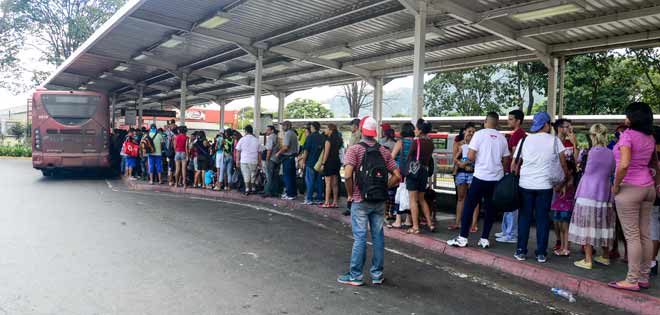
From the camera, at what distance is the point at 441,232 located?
24.8ft

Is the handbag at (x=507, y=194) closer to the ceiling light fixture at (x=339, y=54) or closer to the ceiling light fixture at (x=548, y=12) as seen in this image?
the ceiling light fixture at (x=548, y=12)

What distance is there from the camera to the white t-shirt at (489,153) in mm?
6230

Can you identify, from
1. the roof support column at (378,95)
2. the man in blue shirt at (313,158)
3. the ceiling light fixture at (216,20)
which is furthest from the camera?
the roof support column at (378,95)

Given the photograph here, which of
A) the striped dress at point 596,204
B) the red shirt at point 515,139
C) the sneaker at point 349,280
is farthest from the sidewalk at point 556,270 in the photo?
the sneaker at point 349,280

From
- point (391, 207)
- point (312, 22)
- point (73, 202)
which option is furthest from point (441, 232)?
point (73, 202)

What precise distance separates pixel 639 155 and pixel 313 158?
655 centimetres

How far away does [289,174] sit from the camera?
36.4 feet

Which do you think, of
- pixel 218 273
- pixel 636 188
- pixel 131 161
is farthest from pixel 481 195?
pixel 131 161

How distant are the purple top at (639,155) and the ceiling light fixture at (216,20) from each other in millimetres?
9195

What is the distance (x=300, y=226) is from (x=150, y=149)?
7.51 metres

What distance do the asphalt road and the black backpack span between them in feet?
3.23

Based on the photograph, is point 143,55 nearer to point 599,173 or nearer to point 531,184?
point 531,184

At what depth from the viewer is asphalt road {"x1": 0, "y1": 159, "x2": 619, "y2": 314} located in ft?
14.1

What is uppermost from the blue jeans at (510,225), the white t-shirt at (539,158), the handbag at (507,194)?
the white t-shirt at (539,158)
